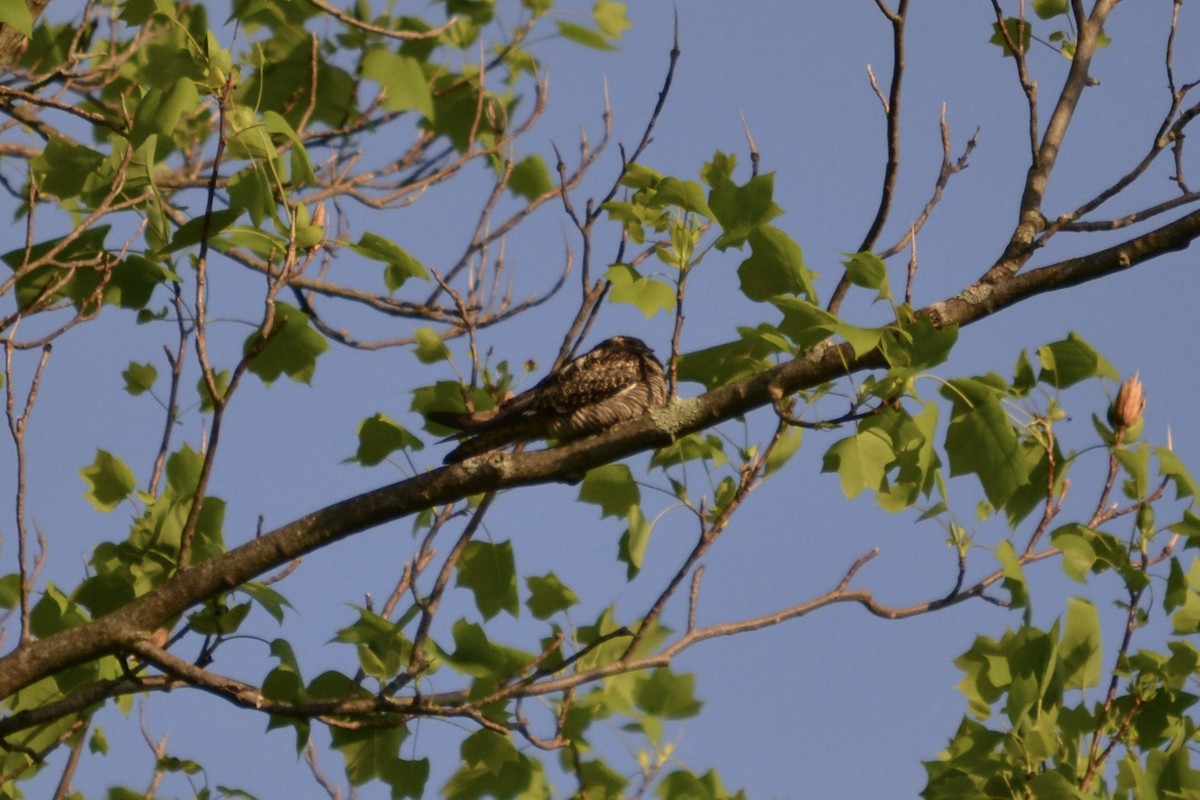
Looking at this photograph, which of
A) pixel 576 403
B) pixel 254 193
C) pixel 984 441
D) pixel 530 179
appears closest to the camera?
pixel 984 441

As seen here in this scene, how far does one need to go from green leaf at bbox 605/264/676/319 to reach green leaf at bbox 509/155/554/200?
4.69 feet

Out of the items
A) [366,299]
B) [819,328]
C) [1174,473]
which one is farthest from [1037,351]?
[366,299]

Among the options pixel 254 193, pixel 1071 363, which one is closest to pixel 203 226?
pixel 254 193

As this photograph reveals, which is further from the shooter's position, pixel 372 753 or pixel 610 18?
pixel 610 18

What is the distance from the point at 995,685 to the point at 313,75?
3281 mm

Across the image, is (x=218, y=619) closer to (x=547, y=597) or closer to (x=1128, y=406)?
(x=547, y=597)

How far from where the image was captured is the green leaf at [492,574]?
4051 millimetres

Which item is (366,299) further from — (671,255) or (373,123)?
(671,255)

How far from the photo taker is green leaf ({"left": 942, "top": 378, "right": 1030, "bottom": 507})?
3.19 metres

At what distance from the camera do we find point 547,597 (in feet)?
13.4

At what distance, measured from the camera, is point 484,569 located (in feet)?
13.3

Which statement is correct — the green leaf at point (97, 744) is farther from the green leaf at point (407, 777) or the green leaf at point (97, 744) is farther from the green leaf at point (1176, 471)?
the green leaf at point (1176, 471)

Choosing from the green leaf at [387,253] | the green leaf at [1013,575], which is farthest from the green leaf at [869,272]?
the green leaf at [387,253]

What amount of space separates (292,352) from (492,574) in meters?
0.93
